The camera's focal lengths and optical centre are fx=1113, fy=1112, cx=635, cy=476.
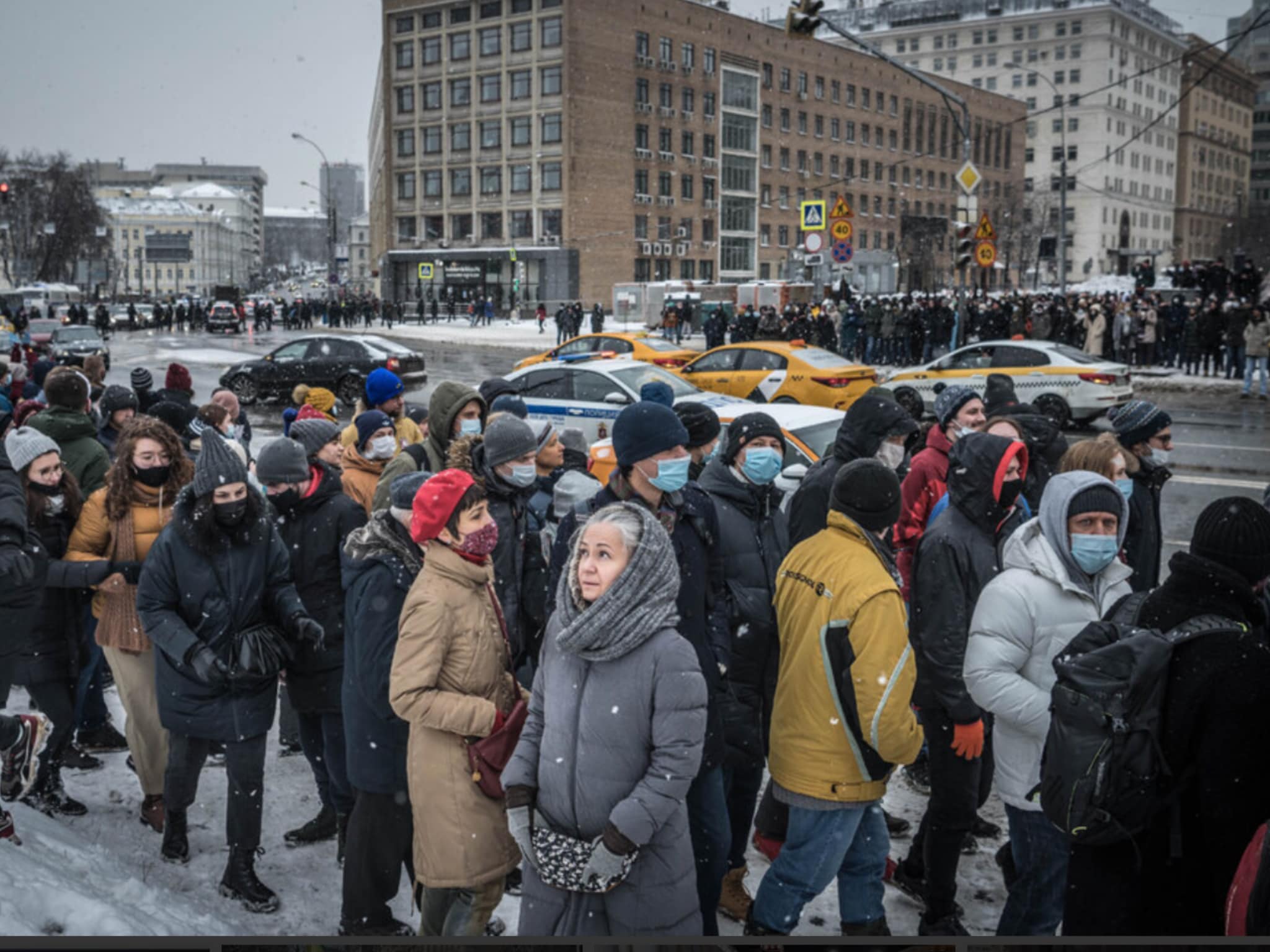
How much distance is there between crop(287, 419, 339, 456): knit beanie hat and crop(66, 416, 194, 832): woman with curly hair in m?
0.69

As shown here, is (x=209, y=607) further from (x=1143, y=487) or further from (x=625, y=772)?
(x=1143, y=487)

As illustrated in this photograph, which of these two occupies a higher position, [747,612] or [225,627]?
[747,612]

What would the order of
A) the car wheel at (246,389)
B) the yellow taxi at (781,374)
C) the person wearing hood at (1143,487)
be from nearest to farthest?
the person wearing hood at (1143,487) < the yellow taxi at (781,374) < the car wheel at (246,389)

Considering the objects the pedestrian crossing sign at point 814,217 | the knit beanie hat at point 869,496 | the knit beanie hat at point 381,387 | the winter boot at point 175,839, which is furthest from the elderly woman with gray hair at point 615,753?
the pedestrian crossing sign at point 814,217

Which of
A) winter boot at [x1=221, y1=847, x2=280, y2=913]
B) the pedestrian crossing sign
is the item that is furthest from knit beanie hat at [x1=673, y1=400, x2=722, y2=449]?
the pedestrian crossing sign

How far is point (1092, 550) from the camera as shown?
385cm

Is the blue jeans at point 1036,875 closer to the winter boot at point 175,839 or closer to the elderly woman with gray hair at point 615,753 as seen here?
the elderly woman with gray hair at point 615,753

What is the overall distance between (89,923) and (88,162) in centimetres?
8252

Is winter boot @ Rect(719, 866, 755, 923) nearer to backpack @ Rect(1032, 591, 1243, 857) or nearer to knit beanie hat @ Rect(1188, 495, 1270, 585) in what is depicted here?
backpack @ Rect(1032, 591, 1243, 857)

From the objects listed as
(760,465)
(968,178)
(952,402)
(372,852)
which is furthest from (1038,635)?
(968,178)

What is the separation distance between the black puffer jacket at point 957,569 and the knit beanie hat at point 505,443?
5.58 ft

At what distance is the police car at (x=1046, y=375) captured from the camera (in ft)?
60.9

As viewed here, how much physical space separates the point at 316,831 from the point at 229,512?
165 cm

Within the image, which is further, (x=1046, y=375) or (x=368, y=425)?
(x=1046, y=375)
